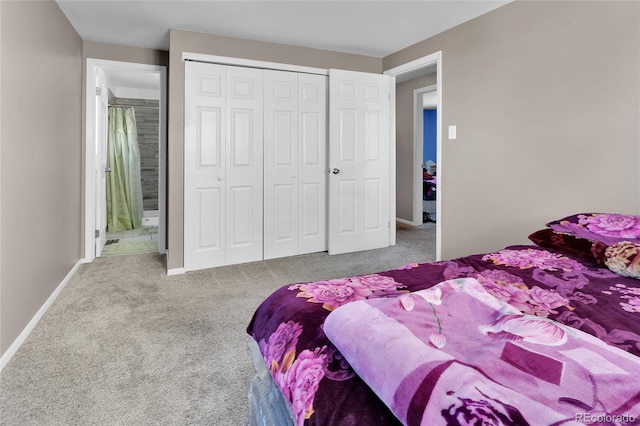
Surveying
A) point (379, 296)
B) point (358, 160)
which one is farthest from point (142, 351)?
point (358, 160)

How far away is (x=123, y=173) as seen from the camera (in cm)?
568

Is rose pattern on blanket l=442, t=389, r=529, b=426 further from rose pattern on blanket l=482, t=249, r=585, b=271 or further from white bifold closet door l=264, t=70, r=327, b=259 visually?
white bifold closet door l=264, t=70, r=327, b=259

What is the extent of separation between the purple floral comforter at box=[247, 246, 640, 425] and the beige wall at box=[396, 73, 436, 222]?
4475 mm

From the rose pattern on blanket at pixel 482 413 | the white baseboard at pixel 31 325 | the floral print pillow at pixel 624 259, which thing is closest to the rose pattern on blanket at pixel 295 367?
the rose pattern on blanket at pixel 482 413

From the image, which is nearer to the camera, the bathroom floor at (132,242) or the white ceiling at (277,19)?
the white ceiling at (277,19)

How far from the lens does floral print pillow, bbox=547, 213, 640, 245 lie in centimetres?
166

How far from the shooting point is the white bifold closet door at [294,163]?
3809 millimetres

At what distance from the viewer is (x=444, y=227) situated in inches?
138

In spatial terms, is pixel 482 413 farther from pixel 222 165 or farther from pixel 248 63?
pixel 248 63

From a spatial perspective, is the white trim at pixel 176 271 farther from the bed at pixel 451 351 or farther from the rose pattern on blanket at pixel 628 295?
the rose pattern on blanket at pixel 628 295

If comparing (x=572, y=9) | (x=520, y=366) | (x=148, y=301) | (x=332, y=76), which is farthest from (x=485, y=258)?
(x=332, y=76)

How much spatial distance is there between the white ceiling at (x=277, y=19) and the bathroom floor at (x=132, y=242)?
2.22m

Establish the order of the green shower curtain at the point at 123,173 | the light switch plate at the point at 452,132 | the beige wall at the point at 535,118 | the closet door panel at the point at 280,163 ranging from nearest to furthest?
the beige wall at the point at 535,118 → the light switch plate at the point at 452,132 → the closet door panel at the point at 280,163 → the green shower curtain at the point at 123,173

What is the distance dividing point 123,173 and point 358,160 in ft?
12.3
